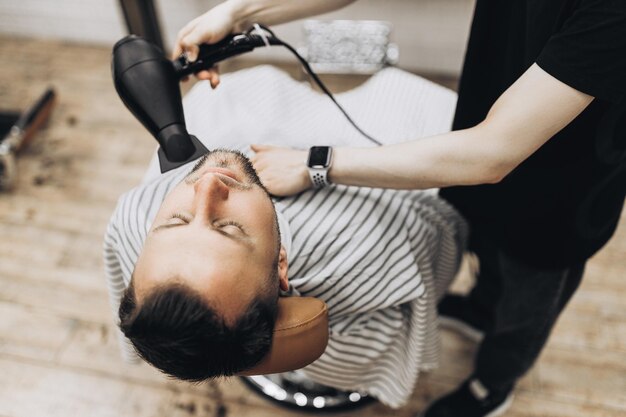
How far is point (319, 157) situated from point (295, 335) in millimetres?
372

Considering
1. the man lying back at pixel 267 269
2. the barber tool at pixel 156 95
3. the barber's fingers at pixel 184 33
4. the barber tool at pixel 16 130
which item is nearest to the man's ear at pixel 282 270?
the man lying back at pixel 267 269

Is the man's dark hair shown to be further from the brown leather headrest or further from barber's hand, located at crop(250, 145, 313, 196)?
barber's hand, located at crop(250, 145, 313, 196)

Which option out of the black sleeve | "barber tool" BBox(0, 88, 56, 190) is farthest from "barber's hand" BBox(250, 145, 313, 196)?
"barber tool" BBox(0, 88, 56, 190)

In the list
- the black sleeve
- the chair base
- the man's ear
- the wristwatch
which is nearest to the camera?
the black sleeve

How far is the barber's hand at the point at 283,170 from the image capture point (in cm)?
118

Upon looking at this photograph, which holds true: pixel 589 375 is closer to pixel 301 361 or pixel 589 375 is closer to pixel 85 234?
pixel 301 361

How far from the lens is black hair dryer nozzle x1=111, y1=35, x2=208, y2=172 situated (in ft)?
3.89

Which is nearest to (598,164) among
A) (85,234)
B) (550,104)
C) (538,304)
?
(550,104)

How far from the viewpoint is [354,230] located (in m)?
1.21

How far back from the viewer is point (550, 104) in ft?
2.91

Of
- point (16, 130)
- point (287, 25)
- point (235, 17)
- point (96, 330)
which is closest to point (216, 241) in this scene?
point (235, 17)

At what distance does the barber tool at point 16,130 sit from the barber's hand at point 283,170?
5.25ft

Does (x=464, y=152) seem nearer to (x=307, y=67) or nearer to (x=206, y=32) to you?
(x=307, y=67)

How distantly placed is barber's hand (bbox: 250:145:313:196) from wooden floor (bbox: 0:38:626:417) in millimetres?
904
